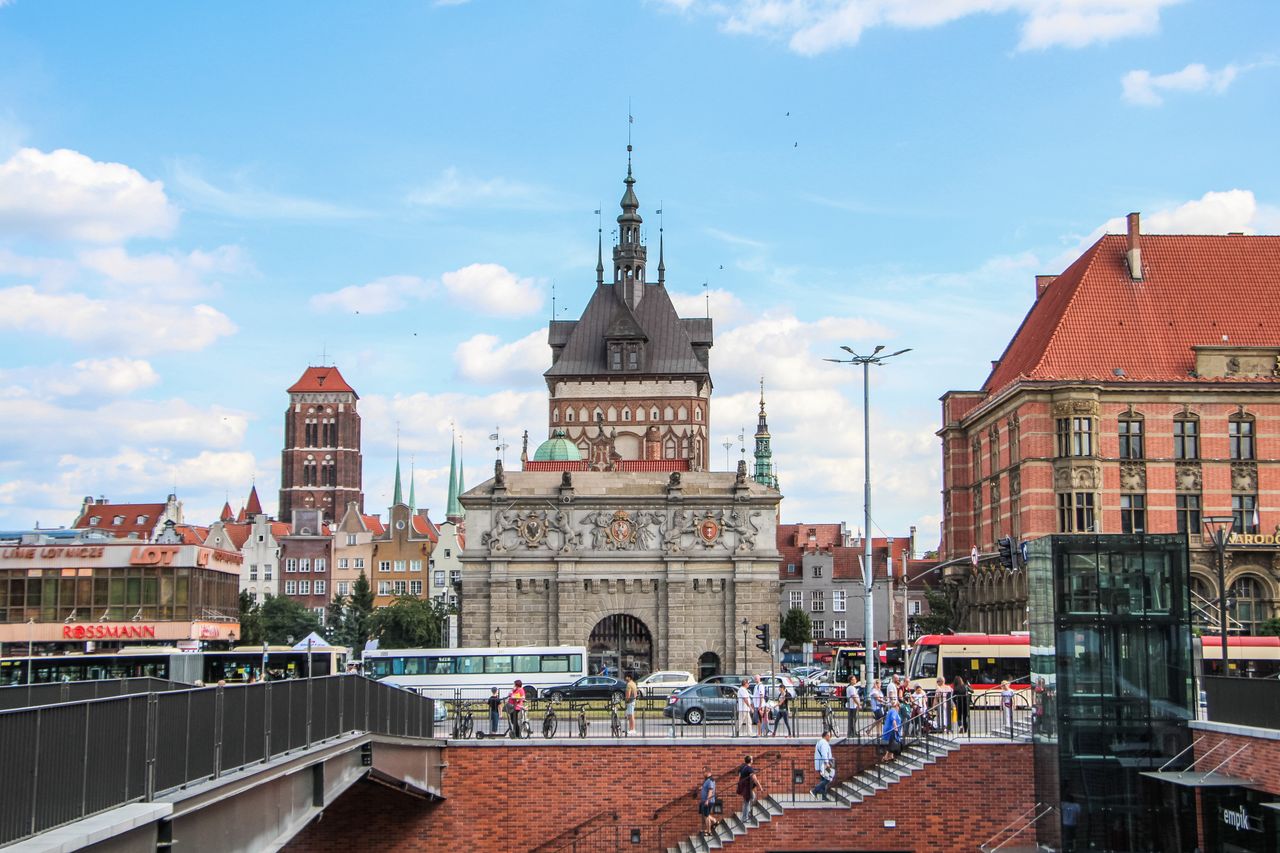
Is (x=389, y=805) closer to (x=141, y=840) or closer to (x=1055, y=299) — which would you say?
(x=141, y=840)

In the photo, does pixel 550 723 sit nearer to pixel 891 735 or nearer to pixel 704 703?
pixel 704 703

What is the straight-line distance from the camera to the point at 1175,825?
90.9ft

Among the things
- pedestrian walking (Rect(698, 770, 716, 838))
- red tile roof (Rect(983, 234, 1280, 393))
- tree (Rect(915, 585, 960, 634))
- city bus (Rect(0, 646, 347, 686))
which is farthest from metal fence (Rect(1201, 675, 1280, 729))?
tree (Rect(915, 585, 960, 634))

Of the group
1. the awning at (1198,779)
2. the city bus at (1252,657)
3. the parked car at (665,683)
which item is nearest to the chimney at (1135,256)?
the city bus at (1252,657)

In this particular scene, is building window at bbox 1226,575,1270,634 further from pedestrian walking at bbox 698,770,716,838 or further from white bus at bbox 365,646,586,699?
pedestrian walking at bbox 698,770,716,838

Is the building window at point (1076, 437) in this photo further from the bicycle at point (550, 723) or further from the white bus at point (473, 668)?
the bicycle at point (550, 723)

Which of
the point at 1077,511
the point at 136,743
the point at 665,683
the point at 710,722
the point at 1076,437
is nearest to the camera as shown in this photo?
the point at 136,743

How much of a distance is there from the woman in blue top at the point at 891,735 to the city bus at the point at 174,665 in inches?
1044

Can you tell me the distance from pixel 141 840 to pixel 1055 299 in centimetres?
6891

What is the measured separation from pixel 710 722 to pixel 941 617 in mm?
57066

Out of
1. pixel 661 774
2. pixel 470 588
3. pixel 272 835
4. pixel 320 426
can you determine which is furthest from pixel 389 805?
pixel 320 426

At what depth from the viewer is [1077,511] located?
224 ft

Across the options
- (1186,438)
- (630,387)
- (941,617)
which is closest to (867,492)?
(1186,438)

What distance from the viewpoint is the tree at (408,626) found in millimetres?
114625
